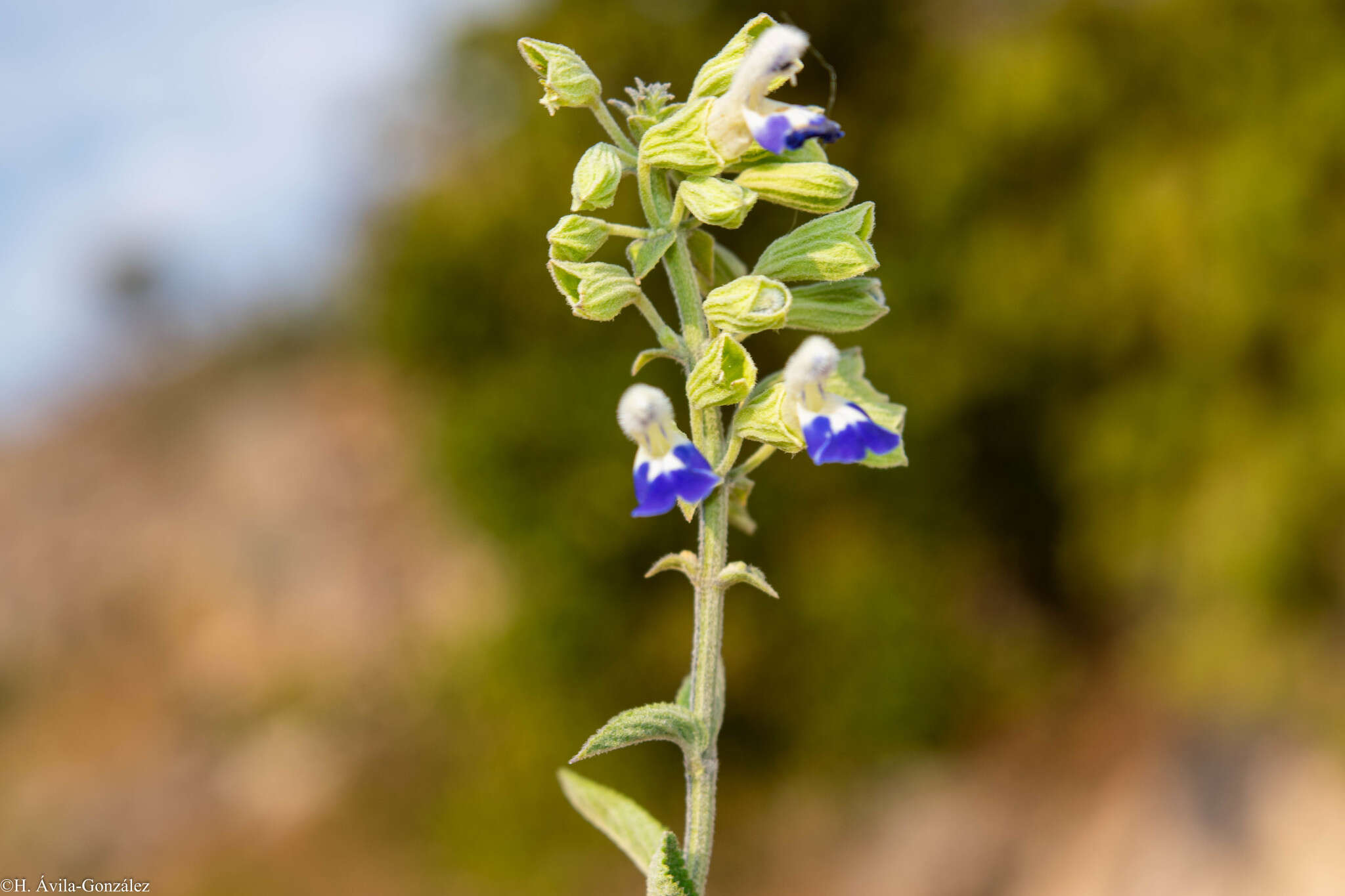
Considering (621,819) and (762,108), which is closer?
(762,108)

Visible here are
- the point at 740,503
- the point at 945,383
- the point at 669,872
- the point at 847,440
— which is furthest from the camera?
the point at 945,383

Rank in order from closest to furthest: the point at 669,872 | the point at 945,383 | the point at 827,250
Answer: the point at 669,872, the point at 827,250, the point at 945,383

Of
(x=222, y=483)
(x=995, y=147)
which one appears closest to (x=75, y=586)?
(x=222, y=483)

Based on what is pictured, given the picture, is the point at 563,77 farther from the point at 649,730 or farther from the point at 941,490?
the point at 941,490

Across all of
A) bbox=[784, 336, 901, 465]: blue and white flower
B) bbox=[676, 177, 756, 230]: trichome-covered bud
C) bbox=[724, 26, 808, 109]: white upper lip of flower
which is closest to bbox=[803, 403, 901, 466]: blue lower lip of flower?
bbox=[784, 336, 901, 465]: blue and white flower

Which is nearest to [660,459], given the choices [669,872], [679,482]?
[679,482]

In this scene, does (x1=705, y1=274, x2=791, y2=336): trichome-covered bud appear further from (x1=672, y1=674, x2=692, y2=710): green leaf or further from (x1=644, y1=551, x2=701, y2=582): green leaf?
(x1=672, y1=674, x2=692, y2=710): green leaf
